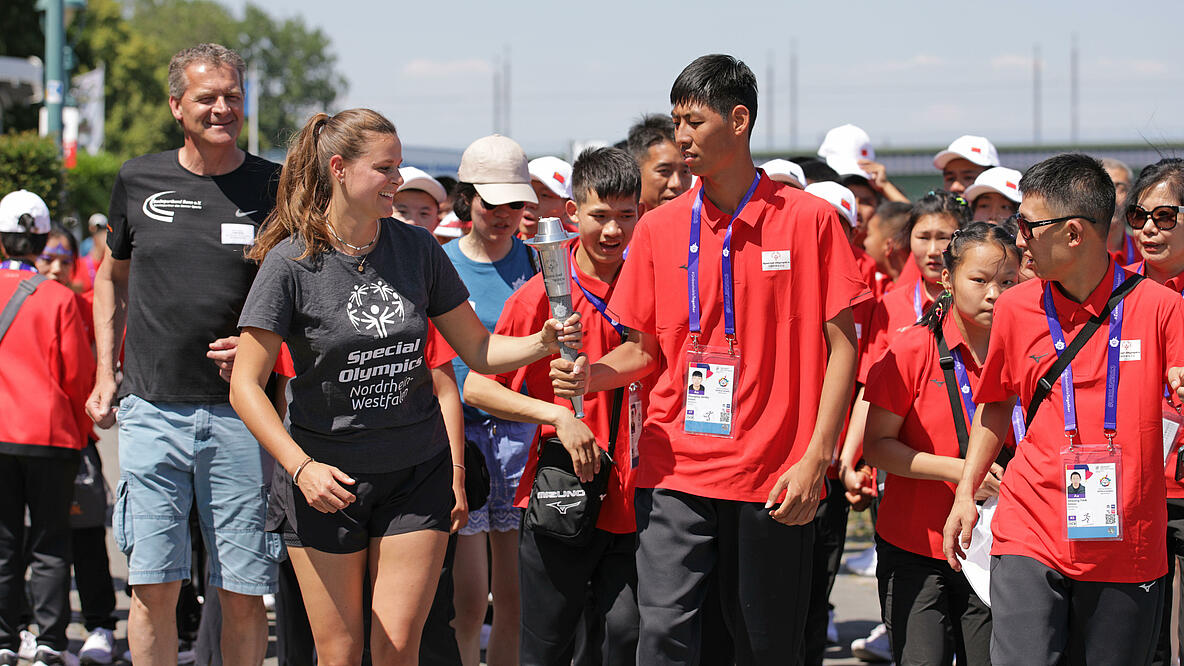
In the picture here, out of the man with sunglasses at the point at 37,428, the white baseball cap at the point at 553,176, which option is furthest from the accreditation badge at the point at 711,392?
the man with sunglasses at the point at 37,428

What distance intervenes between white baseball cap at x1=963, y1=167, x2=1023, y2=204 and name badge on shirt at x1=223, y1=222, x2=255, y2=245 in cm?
387

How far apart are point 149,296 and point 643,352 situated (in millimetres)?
2037

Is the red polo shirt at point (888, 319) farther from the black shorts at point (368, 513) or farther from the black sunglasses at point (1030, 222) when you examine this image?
the black shorts at point (368, 513)

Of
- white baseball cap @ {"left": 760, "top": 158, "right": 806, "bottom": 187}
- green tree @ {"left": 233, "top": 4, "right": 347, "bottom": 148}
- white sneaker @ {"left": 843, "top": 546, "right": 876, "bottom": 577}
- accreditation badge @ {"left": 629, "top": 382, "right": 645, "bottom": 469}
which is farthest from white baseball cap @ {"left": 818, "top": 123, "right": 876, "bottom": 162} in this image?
green tree @ {"left": 233, "top": 4, "right": 347, "bottom": 148}

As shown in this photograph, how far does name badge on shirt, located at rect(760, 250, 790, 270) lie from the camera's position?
4.07m

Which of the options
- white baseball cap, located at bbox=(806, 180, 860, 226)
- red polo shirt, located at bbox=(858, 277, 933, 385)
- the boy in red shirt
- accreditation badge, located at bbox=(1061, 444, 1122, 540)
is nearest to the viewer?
accreditation badge, located at bbox=(1061, 444, 1122, 540)

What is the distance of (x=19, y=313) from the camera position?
654 cm

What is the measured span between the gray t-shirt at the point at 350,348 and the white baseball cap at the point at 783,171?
2.65 metres

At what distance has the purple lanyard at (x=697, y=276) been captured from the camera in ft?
13.4

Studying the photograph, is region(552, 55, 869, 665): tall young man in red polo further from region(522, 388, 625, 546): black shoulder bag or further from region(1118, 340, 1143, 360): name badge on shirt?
region(1118, 340, 1143, 360): name badge on shirt

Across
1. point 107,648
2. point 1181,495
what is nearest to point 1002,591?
point 1181,495

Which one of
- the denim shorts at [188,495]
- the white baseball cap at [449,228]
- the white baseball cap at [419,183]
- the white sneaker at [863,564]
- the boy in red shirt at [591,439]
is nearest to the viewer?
the boy in red shirt at [591,439]

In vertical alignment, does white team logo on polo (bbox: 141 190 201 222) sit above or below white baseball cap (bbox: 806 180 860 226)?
below

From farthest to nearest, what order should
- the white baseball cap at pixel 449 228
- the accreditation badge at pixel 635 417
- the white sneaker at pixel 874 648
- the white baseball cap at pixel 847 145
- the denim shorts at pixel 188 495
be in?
the white baseball cap at pixel 847 145 < the white baseball cap at pixel 449 228 < the white sneaker at pixel 874 648 < the denim shorts at pixel 188 495 < the accreditation badge at pixel 635 417
